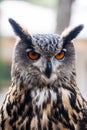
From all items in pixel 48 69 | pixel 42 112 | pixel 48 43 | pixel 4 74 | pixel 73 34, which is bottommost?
pixel 42 112

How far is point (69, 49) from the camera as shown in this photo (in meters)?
3.51

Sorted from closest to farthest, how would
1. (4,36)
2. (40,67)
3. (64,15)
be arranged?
(40,67)
(64,15)
(4,36)

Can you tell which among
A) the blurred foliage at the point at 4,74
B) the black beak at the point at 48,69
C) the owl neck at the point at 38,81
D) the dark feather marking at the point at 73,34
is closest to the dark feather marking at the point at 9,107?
the owl neck at the point at 38,81

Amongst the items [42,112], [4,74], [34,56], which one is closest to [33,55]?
[34,56]

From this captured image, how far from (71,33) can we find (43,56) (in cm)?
28

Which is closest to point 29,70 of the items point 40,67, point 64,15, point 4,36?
point 40,67

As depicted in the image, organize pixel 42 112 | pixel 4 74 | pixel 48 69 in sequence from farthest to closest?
pixel 4 74
pixel 42 112
pixel 48 69

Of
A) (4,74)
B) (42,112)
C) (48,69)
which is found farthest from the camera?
(4,74)

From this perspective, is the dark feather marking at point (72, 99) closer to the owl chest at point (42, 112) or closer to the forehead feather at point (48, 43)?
the owl chest at point (42, 112)

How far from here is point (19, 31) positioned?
3.55m

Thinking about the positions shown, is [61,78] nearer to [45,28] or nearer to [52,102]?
[52,102]

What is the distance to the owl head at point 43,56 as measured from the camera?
134 inches

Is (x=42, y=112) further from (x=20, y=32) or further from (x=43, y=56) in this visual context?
(x=20, y=32)

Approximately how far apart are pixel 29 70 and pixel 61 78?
0.60 ft
